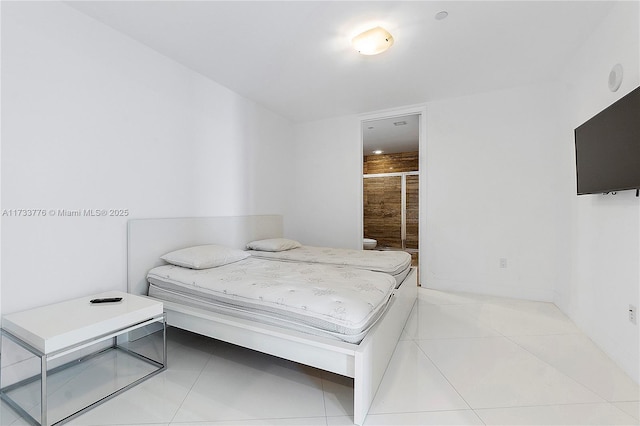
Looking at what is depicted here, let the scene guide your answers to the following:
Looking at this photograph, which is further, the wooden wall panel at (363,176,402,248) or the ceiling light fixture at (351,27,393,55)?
the wooden wall panel at (363,176,402,248)

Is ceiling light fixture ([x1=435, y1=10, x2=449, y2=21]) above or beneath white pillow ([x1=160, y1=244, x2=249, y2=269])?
above

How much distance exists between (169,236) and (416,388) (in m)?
2.25

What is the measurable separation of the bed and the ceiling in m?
1.81

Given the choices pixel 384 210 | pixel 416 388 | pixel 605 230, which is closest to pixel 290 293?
pixel 416 388

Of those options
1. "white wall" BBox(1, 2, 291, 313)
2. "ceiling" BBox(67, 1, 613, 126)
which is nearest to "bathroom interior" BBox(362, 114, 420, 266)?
"ceiling" BBox(67, 1, 613, 126)

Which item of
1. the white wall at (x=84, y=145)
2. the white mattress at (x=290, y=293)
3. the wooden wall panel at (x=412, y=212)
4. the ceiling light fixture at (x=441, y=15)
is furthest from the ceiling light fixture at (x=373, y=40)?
the wooden wall panel at (x=412, y=212)

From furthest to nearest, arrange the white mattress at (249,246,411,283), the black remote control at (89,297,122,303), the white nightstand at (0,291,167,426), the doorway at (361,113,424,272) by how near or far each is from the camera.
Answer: the doorway at (361,113,424,272) < the white mattress at (249,246,411,283) < the black remote control at (89,297,122,303) < the white nightstand at (0,291,167,426)

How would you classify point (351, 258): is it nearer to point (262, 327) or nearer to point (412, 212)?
point (262, 327)

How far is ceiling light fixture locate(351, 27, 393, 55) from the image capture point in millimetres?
2184

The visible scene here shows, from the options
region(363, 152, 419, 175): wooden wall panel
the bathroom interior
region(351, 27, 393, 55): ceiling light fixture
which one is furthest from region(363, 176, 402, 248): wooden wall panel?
region(351, 27, 393, 55): ceiling light fixture

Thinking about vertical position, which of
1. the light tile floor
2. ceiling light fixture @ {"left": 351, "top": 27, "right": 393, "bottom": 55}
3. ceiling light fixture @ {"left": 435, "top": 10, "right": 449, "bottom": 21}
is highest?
ceiling light fixture @ {"left": 435, "top": 10, "right": 449, "bottom": 21}

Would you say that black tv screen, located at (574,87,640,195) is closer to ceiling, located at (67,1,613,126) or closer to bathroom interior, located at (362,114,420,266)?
ceiling, located at (67,1,613,126)

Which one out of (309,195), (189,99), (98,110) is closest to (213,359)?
(98,110)

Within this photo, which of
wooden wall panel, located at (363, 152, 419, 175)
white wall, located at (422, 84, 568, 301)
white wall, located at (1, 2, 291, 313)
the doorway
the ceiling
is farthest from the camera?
wooden wall panel, located at (363, 152, 419, 175)
